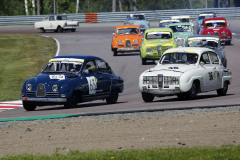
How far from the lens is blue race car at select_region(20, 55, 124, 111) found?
615 inches

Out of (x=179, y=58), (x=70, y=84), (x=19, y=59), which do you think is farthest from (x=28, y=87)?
(x=19, y=59)

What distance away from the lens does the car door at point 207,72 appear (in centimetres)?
1662

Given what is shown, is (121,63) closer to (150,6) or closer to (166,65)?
(166,65)

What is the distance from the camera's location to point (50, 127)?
460 inches

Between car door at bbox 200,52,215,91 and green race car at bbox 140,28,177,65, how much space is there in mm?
10764

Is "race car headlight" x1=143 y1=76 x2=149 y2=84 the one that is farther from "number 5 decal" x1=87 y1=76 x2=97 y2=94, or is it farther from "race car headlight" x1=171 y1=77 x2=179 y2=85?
"number 5 decal" x1=87 y1=76 x2=97 y2=94

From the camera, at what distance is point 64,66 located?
16625 millimetres

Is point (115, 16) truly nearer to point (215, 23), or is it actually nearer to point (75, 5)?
point (215, 23)

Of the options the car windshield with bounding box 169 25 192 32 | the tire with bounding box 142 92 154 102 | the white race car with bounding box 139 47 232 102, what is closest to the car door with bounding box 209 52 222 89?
the white race car with bounding box 139 47 232 102

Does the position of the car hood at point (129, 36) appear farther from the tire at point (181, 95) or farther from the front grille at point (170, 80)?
the front grille at point (170, 80)

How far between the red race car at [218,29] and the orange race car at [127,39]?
725 centimetres

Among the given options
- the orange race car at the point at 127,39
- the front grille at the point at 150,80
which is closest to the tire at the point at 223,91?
the front grille at the point at 150,80

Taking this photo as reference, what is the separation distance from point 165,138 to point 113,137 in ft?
3.08

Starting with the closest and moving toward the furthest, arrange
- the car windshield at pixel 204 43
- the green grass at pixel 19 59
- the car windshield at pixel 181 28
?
the green grass at pixel 19 59 < the car windshield at pixel 204 43 < the car windshield at pixel 181 28
